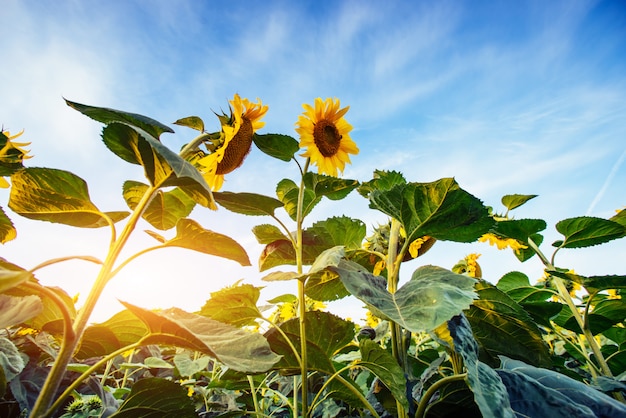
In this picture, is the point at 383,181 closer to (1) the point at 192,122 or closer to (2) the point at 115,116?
(1) the point at 192,122

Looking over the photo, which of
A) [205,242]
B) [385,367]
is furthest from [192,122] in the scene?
[385,367]

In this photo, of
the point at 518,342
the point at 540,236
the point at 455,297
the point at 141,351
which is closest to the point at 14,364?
the point at 455,297

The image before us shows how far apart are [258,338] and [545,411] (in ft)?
1.85

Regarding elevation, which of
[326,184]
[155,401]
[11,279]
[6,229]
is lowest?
[155,401]

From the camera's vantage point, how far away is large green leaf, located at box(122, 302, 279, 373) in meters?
0.56

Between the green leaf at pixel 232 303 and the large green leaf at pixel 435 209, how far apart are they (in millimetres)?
462

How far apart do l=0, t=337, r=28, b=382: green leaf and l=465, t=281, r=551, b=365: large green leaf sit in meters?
1.36

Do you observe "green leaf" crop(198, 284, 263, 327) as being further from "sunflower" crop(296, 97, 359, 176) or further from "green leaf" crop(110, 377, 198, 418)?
"sunflower" crop(296, 97, 359, 176)

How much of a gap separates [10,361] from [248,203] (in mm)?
867

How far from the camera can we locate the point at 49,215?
86 centimetres

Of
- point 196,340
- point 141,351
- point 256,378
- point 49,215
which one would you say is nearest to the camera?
point 196,340

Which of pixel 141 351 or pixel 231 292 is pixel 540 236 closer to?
pixel 231 292

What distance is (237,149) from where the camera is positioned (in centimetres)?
118

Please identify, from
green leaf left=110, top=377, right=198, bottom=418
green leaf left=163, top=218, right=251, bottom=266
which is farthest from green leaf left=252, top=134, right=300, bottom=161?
green leaf left=110, top=377, right=198, bottom=418
